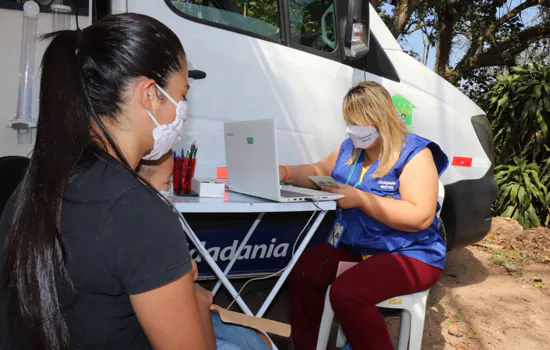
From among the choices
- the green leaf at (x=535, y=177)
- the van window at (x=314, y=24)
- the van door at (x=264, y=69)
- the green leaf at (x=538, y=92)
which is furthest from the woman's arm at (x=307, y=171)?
the green leaf at (x=538, y=92)

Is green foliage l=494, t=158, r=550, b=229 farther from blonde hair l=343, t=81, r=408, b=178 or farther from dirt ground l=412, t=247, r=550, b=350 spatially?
blonde hair l=343, t=81, r=408, b=178

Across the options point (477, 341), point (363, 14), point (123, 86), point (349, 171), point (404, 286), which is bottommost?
point (477, 341)

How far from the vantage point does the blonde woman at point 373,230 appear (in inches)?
76.7

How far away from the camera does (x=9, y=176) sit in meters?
1.52

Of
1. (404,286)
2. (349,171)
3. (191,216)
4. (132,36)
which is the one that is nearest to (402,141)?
(349,171)

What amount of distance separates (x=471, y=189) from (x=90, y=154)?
2.69 meters

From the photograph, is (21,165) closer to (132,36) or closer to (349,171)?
(132,36)

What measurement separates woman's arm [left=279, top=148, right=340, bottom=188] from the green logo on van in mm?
546

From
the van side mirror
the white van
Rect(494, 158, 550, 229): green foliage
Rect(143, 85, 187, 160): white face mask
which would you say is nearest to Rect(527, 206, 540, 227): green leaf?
Rect(494, 158, 550, 229): green foliage

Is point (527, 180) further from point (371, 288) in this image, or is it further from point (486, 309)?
point (371, 288)

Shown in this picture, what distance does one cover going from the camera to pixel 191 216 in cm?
240

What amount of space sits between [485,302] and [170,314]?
3100 millimetres

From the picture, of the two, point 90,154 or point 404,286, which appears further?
point 404,286

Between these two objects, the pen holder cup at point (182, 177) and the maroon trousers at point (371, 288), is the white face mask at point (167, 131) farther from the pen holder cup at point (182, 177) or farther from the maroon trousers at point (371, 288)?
the maroon trousers at point (371, 288)
